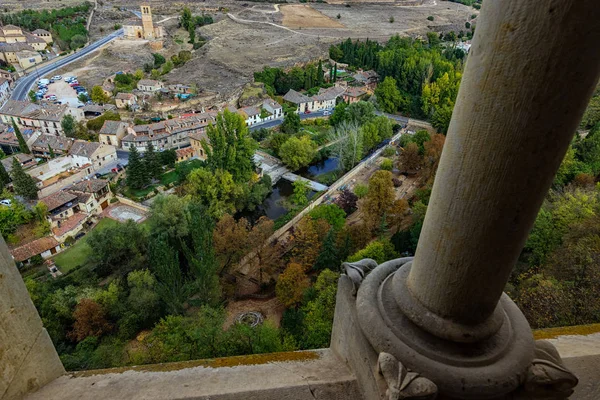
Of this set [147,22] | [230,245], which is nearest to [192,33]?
[147,22]

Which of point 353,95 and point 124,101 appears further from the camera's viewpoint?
point 353,95

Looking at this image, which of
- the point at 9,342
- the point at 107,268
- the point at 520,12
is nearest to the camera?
the point at 520,12

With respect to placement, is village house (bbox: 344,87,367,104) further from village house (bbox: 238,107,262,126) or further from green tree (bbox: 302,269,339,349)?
green tree (bbox: 302,269,339,349)

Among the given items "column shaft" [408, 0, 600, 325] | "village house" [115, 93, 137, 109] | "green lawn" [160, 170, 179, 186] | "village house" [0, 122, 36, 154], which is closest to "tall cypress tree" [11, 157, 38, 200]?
"green lawn" [160, 170, 179, 186]

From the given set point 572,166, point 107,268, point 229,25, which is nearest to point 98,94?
point 107,268

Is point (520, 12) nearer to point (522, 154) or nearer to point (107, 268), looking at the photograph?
point (522, 154)

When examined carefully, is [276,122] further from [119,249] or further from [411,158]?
[119,249]
